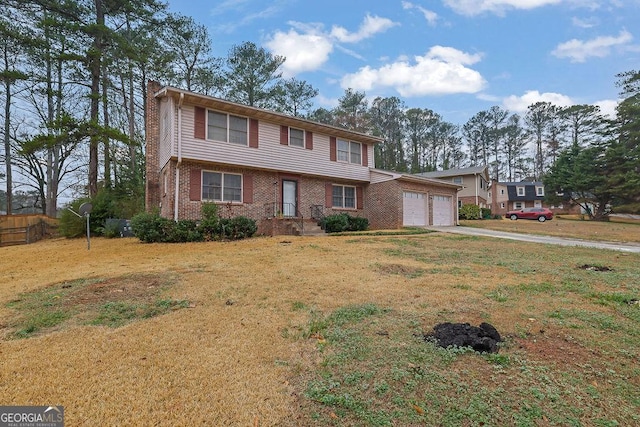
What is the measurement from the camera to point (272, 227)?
544 inches

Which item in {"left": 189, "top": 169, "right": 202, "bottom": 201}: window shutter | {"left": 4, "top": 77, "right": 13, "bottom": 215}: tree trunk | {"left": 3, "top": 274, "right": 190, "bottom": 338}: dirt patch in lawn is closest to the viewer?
{"left": 3, "top": 274, "right": 190, "bottom": 338}: dirt patch in lawn

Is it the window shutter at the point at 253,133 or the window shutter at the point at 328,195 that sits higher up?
the window shutter at the point at 253,133

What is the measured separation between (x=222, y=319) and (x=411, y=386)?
223 centimetres

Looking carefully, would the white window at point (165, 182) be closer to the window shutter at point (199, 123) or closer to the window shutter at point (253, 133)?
the window shutter at point (199, 123)

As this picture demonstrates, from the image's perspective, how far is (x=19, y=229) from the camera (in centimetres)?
1538

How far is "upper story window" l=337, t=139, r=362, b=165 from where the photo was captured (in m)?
17.1

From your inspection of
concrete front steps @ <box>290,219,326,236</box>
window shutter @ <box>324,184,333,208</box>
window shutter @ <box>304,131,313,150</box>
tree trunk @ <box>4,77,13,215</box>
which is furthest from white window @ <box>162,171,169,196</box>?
tree trunk @ <box>4,77,13,215</box>

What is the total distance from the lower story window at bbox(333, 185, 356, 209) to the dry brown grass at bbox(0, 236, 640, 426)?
31.2ft

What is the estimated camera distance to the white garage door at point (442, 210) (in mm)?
19422

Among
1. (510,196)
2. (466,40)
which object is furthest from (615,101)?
(466,40)

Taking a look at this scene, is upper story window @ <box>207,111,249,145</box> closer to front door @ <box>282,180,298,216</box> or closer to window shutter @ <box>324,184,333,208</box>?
front door @ <box>282,180,298,216</box>

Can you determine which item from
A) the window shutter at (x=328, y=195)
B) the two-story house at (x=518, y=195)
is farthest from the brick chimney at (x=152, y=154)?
the two-story house at (x=518, y=195)

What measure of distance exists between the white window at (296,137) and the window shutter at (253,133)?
177cm

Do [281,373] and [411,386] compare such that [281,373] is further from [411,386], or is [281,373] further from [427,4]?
[427,4]
